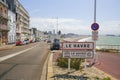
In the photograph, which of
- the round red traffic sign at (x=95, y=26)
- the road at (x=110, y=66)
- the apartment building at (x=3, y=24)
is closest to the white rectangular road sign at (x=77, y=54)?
the road at (x=110, y=66)

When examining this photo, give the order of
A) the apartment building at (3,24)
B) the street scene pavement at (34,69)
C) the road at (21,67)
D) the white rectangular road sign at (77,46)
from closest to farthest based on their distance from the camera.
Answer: the road at (21,67)
the street scene pavement at (34,69)
the white rectangular road sign at (77,46)
the apartment building at (3,24)

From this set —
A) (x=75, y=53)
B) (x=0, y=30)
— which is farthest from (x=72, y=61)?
(x=0, y=30)

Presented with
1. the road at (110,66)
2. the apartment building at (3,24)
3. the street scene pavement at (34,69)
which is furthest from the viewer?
the apartment building at (3,24)

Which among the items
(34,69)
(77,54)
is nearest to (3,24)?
(34,69)

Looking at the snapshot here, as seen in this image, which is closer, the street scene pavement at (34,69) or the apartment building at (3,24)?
the street scene pavement at (34,69)

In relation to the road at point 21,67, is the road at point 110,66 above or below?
below

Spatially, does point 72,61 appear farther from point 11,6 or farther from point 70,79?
point 11,6

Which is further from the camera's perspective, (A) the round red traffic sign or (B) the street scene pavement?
(A) the round red traffic sign

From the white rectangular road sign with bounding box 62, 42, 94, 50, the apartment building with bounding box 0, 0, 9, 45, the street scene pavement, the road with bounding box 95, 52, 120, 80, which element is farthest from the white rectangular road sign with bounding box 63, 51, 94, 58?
the apartment building with bounding box 0, 0, 9, 45

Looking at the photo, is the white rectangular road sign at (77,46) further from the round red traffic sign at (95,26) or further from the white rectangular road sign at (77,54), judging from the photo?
the round red traffic sign at (95,26)

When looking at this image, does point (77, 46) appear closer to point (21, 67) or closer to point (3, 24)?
point (21, 67)

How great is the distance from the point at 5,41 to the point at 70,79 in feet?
188

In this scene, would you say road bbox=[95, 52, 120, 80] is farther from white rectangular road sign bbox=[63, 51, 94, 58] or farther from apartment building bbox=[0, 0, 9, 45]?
apartment building bbox=[0, 0, 9, 45]

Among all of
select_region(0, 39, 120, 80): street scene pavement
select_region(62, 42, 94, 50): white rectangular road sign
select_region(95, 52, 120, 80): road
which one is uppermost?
select_region(62, 42, 94, 50): white rectangular road sign
